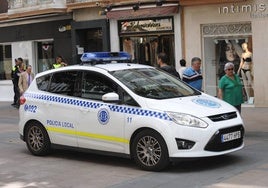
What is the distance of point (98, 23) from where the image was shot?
68.1 ft

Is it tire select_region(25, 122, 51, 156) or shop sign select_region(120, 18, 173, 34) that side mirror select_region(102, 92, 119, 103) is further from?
shop sign select_region(120, 18, 173, 34)

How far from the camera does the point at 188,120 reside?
7887mm

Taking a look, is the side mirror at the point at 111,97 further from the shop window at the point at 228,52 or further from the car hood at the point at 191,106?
the shop window at the point at 228,52

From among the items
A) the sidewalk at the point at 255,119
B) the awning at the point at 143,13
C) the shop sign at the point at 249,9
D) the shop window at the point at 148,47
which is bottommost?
the sidewalk at the point at 255,119

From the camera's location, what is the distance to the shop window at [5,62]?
2568 centimetres

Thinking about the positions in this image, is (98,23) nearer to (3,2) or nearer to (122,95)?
(3,2)

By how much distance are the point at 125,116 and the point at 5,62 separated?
61.3ft

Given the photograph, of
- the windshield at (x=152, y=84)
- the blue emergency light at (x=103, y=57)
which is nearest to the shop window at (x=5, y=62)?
the blue emergency light at (x=103, y=57)

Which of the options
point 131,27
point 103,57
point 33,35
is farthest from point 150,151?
point 33,35

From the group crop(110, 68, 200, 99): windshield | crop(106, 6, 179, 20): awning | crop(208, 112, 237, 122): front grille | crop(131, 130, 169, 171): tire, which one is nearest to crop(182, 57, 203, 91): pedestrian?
crop(110, 68, 200, 99): windshield

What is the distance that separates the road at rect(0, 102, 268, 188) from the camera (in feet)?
24.5

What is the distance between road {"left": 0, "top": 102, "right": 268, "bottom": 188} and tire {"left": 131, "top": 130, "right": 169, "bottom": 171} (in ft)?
0.45

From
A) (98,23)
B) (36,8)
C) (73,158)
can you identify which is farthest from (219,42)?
(73,158)

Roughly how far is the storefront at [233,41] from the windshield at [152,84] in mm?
7836
